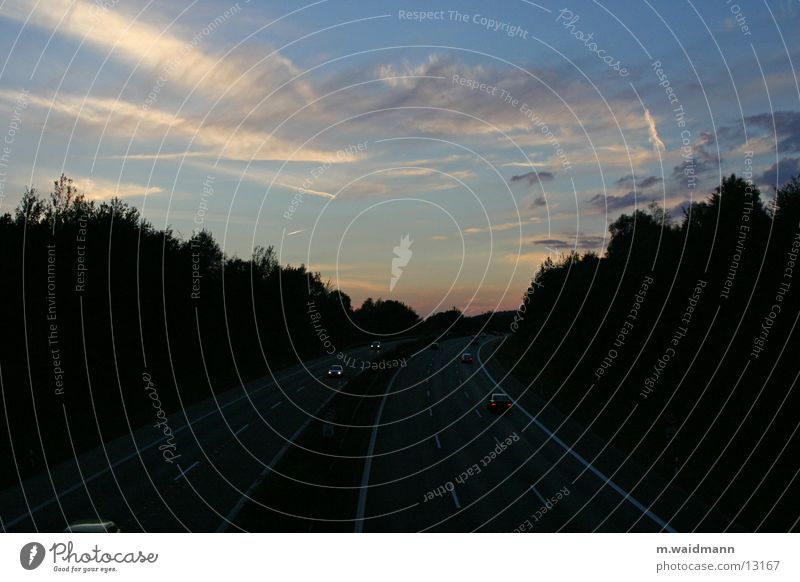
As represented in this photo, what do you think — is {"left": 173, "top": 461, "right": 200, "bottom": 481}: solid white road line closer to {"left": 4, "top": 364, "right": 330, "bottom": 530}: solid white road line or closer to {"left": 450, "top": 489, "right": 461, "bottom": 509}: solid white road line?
{"left": 4, "top": 364, "right": 330, "bottom": 530}: solid white road line

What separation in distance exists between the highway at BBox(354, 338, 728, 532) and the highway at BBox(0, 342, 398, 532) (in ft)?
16.5

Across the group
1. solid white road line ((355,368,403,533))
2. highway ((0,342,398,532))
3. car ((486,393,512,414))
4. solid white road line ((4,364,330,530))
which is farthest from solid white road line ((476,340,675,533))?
solid white road line ((4,364,330,530))

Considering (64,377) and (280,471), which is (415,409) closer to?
(64,377)

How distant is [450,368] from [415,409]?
45978 millimetres

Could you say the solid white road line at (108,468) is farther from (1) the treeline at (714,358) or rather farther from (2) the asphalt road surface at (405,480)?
(1) the treeline at (714,358)

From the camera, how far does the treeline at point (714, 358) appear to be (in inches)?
1206

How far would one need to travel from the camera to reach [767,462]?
3078 cm

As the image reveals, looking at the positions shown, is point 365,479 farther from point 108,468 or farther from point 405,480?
point 108,468

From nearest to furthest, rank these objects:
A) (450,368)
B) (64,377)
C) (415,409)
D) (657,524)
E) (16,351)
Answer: (657,524) < (16,351) < (64,377) < (415,409) < (450,368)

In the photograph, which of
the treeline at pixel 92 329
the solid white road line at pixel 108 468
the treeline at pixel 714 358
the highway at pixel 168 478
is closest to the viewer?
the highway at pixel 168 478

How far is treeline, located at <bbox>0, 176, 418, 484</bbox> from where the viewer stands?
138ft

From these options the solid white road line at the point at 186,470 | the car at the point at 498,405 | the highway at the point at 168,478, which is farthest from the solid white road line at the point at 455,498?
the car at the point at 498,405

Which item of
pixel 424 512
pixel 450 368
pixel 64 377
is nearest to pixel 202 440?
pixel 64 377

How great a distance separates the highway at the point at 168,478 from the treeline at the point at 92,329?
178cm
